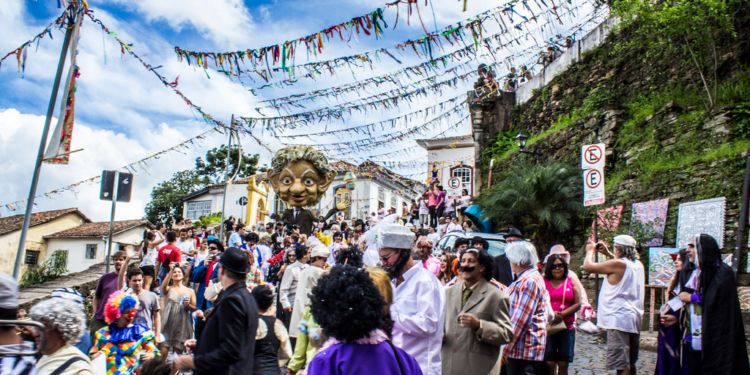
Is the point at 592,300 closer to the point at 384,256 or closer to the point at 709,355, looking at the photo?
the point at 709,355

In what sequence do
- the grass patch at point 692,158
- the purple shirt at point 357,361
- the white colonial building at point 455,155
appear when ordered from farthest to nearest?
the white colonial building at point 455,155
the grass patch at point 692,158
the purple shirt at point 357,361

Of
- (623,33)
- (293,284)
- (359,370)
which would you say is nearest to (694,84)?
(623,33)

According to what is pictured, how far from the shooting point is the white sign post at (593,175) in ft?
31.6

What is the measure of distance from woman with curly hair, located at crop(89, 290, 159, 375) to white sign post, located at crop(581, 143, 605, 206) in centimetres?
801

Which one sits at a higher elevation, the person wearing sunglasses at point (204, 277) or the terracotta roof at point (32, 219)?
the terracotta roof at point (32, 219)

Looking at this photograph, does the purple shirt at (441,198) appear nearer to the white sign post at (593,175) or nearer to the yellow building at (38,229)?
the white sign post at (593,175)

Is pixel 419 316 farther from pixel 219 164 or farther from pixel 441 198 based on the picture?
pixel 219 164

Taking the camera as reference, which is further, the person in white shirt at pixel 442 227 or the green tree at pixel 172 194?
the green tree at pixel 172 194

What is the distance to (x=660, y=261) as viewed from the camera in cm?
968

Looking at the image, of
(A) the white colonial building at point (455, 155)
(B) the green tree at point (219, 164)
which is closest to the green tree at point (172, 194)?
(B) the green tree at point (219, 164)

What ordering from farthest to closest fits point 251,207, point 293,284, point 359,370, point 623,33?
point 251,207 → point 623,33 → point 293,284 → point 359,370

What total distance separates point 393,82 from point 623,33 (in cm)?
908


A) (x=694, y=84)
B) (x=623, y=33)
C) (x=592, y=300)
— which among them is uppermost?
(x=623, y=33)

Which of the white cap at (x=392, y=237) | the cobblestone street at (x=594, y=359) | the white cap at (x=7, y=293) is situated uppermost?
the white cap at (x=392, y=237)
